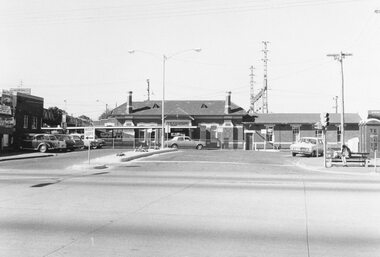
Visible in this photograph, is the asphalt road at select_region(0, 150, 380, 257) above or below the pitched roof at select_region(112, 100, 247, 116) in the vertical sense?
below

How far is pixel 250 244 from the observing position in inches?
271

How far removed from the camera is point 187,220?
8820mm

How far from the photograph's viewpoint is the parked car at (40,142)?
3803cm

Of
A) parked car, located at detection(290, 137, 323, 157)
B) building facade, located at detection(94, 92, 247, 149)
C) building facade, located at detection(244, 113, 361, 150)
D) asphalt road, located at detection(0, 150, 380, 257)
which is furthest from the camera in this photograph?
building facade, located at detection(94, 92, 247, 149)

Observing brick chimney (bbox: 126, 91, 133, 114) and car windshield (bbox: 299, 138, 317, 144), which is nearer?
car windshield (bbox: 299, 138, 317, 144)

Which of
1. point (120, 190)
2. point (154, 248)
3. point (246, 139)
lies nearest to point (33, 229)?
point (154, 248)

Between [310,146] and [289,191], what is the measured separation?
22.4 m

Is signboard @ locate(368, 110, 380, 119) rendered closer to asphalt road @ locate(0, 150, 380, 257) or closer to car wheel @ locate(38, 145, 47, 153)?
asphalt road @ locate(0, 150, 380, 257)

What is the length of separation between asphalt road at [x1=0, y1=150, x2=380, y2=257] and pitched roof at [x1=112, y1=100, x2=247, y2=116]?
152 feet

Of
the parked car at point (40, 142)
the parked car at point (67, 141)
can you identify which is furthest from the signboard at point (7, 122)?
the parked car at point (67, 141)

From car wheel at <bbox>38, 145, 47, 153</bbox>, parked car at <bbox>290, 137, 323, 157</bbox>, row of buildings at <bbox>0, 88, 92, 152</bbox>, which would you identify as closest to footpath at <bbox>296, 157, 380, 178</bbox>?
parked car at <bbox>290, 137, 323, 157</bbox>

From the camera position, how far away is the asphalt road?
21.6 feet

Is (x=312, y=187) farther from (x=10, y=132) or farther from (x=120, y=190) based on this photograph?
(x=10, y=132)

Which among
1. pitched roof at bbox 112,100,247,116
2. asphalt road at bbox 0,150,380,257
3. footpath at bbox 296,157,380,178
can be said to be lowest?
asphalt road at bbox 0,150,380,257
